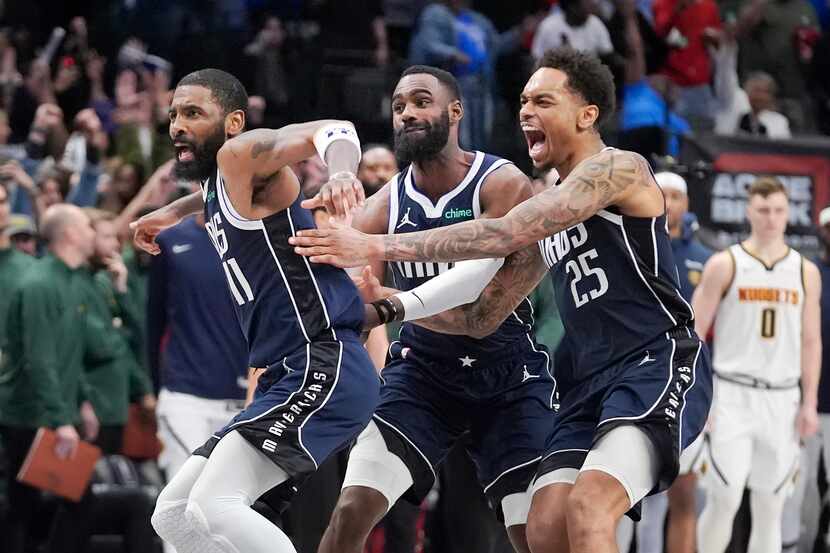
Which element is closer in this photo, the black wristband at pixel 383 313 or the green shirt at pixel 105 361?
the black wristband at pixel 383 313

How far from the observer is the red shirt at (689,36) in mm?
14391

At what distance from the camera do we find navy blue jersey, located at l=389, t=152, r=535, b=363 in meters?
6.79

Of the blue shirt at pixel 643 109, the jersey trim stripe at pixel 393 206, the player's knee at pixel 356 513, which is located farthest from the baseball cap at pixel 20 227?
the blue shirt at pixel 643 109

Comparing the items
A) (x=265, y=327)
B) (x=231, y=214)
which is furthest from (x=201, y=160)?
(x=265, y=327)

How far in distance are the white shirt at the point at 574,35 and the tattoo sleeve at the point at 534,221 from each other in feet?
25.8

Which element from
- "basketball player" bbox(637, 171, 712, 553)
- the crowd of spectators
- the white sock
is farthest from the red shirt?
the white sock

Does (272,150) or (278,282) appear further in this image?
(278,282)

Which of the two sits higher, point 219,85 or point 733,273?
point 219,85

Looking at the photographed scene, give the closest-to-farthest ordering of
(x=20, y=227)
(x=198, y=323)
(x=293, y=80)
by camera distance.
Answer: (x=198, y=323), (x=20, y=227), (x=293, y=80)

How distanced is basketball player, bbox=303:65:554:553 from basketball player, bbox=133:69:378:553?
2.19 ft

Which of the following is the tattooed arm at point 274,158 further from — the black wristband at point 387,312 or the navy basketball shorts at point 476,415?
the navy basketball shorts at point 476,415

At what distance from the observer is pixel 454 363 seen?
6.85 meters

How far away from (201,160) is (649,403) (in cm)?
203

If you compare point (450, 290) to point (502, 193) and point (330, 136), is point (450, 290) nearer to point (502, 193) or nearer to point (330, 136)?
point (502, 193)
